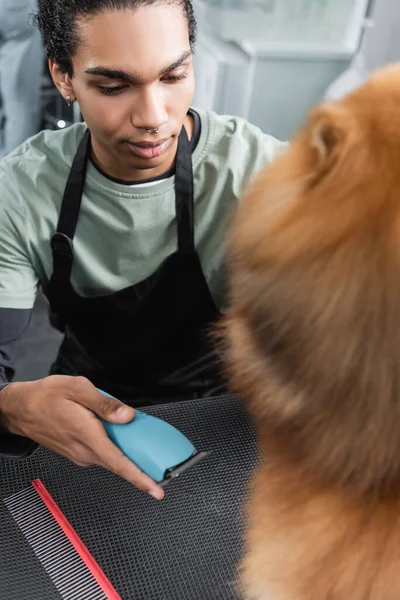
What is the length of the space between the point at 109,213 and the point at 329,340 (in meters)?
0.65

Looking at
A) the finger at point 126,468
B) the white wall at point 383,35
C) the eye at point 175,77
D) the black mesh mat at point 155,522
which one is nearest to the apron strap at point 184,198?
the eye at point 175,77

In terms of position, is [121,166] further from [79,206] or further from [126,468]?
[126,468]

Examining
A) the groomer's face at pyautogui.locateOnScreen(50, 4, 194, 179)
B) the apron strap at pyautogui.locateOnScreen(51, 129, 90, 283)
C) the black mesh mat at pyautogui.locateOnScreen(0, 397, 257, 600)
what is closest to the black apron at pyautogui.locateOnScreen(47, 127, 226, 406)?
the apron strap at pyautogui.locateOnScreen(51, 129, 90, 283)

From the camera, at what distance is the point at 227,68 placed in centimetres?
196

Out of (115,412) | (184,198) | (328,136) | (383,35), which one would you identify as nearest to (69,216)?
(184,198)

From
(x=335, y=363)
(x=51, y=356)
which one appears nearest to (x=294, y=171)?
(x=335, y=363)

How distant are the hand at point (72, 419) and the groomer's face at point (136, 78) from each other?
1.11ft

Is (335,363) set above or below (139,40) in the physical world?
below

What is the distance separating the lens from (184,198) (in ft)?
3.00

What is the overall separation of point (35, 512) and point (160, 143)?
19.7 inches

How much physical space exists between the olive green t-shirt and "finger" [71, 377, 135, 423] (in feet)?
0.89

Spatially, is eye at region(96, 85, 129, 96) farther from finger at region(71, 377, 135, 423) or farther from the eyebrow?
finger at region(71, 377, 135, 423)

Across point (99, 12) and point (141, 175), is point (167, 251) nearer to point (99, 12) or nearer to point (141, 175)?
point (141, 175)

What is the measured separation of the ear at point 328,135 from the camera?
1.11 feet
